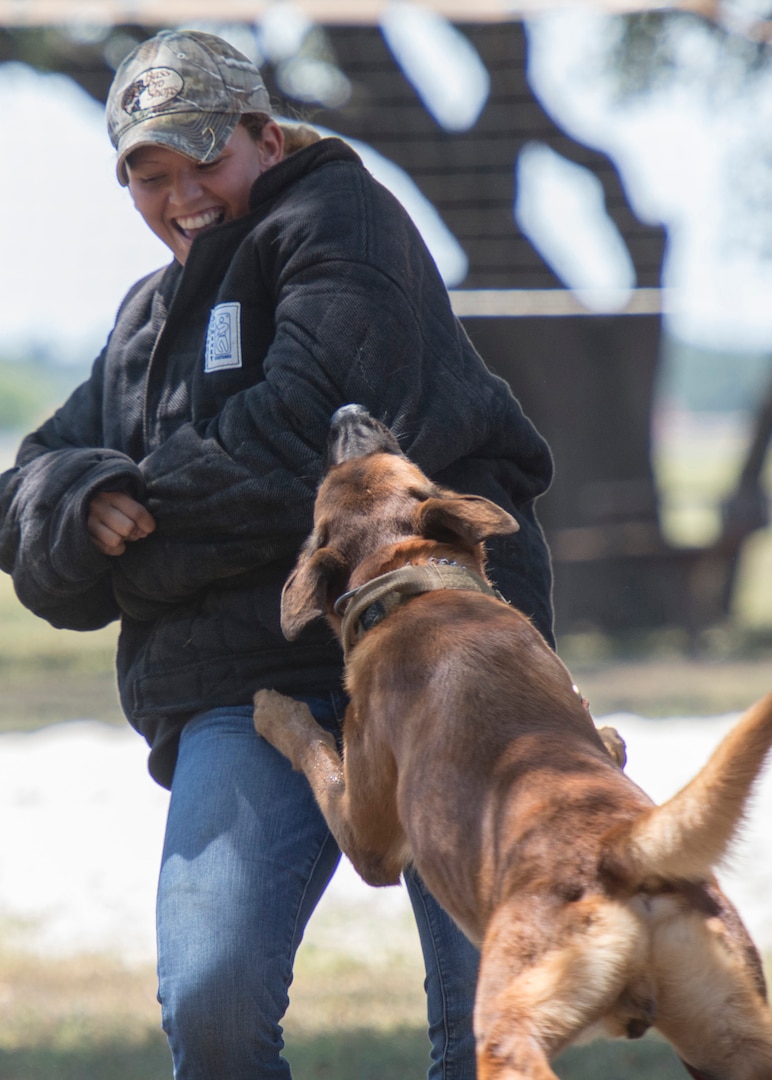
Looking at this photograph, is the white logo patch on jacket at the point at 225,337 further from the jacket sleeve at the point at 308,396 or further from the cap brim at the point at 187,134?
the cap brim at the point at 187,134

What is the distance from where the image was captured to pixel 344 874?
6.09 m

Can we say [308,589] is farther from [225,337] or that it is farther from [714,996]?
[714,996]

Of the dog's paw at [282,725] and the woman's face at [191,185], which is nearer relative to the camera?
the dog's paw at [282,725]

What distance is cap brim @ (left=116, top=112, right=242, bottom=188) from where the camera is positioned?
276cm

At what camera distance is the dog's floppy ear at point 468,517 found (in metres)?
2.68

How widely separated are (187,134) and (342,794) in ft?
4.72

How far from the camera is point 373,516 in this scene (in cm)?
294

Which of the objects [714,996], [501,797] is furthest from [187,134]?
[714,996]

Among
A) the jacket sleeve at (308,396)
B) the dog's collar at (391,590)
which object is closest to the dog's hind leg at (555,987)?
the dog's collar at (391,590)

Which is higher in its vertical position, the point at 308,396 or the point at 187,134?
the point at 187,134

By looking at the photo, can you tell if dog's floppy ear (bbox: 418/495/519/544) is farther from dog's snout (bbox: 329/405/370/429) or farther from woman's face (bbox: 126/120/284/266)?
woman's face (bbox: 126/120/284/266)

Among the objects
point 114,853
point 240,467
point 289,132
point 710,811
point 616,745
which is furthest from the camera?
point 114,853

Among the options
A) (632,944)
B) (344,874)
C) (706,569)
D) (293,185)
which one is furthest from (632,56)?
(632,944)

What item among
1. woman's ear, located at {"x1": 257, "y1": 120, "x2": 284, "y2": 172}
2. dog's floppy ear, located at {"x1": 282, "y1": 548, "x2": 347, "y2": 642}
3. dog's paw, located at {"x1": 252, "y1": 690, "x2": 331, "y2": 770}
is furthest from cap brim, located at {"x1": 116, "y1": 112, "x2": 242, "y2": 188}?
dog's paw, located at {"x1": 252, "y1": 690, "x2": 331, "y2": 770}
